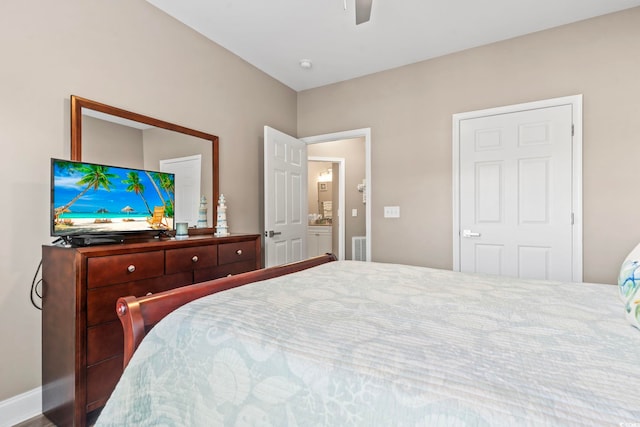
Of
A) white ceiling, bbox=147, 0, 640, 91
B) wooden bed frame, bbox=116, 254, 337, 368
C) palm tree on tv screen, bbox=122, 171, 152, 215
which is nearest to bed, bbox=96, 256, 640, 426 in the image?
wooden bed frame, bbox=116, 254, 337, 368

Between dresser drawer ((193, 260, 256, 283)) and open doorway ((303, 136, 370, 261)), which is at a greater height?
open doorway ((303, 136, 370, 261))

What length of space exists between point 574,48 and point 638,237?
161 centimetres

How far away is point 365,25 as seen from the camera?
104 inches

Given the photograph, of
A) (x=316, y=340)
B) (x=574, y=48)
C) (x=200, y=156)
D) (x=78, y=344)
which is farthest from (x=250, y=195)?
(x=574, y=48)

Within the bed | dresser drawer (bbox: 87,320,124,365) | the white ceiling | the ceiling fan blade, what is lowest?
dresser drawer (bbox: 87,320,124,365)

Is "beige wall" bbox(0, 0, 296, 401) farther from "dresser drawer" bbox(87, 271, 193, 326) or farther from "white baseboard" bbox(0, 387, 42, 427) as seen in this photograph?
"dresser drawer" bbox(87, 271, 193, 326)

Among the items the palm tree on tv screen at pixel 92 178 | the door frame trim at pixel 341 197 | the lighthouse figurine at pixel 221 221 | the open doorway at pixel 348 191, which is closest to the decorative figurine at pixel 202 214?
the lighthouse figurine at pixel 221 221

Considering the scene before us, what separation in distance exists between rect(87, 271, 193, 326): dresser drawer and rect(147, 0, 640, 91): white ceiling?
2058 millimetres

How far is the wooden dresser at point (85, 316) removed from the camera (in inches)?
60.1

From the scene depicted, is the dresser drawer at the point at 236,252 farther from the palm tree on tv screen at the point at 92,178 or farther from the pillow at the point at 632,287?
the pillow at the point at 632,287

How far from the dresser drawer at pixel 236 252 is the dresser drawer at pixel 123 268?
0.48 m

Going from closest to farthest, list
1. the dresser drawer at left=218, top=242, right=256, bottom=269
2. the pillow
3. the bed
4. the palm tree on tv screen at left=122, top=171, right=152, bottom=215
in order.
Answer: the bed < the pillow < the palm tree on tv screen at left=122, top=171, right=152, bottom=215 < the dresser drawer at left=218, top=242, right=256, bottom=269

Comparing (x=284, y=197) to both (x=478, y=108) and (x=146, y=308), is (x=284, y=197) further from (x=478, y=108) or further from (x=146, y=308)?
(x=146, y=308)

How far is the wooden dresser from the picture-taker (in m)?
1.53
